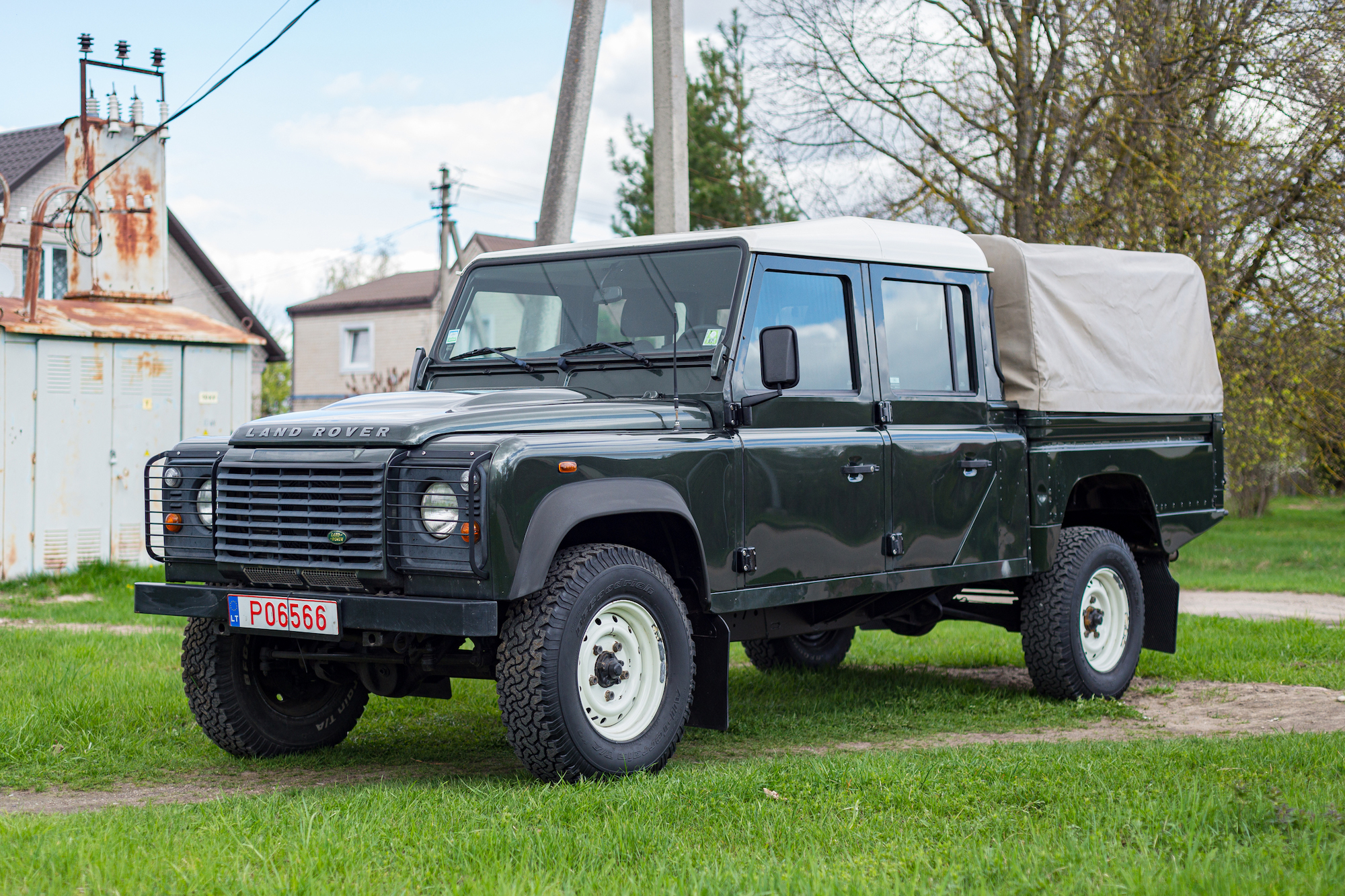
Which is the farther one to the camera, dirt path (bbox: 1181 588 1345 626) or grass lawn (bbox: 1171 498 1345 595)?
grass lawn (bbox: 1171 498 1345 595)

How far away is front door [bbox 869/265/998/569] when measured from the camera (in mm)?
6789

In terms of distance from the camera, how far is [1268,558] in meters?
20.3

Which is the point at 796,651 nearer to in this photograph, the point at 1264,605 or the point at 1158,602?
the point at 1158,602

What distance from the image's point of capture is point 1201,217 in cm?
1630

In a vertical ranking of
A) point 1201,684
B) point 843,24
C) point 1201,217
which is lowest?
point 1201,684

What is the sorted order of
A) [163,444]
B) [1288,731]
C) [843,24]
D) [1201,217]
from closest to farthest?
1. [1288,731]
2. [163,444]
3. [1201,217]
4. [843,24]

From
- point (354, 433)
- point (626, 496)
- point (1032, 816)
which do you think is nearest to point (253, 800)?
point (354, 433)

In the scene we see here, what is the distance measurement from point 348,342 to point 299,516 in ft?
124

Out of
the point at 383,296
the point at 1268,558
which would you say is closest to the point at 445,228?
the point at 383,296

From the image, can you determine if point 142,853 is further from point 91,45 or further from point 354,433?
point 91,45

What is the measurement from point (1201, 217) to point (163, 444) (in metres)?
12.1

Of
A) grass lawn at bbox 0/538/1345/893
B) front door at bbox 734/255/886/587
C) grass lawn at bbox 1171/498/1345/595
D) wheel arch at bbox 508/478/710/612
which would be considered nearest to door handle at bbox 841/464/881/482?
front door at bbox 734/255/886/587

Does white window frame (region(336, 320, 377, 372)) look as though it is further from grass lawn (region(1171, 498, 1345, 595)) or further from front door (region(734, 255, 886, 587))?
front door (region(734, 255, 886, 587))

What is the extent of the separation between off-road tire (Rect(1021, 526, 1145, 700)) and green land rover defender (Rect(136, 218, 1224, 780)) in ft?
0.06
